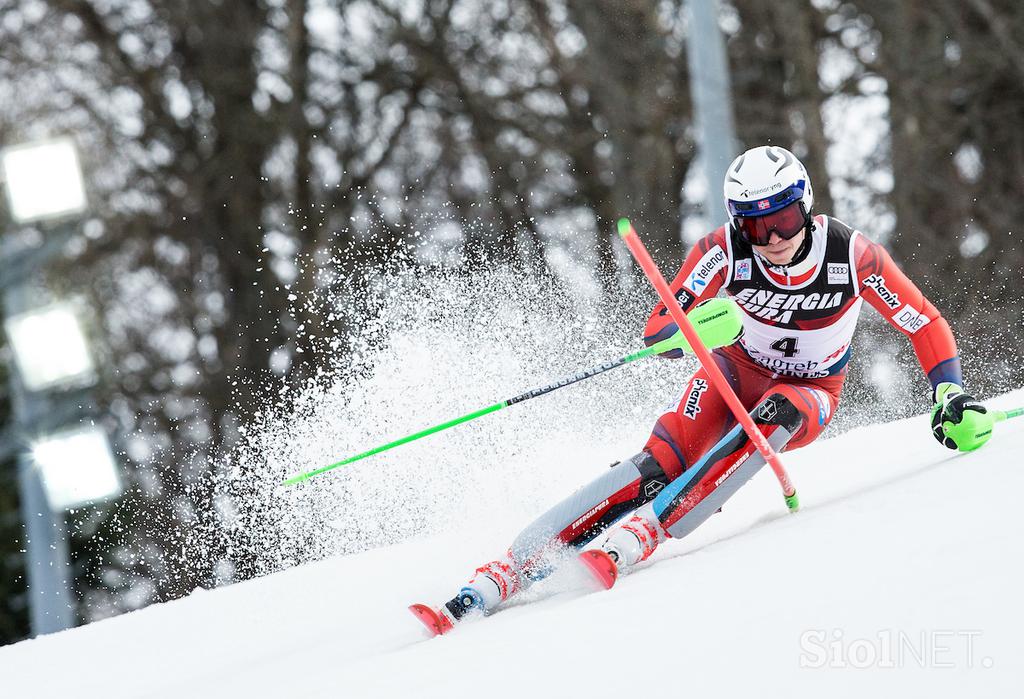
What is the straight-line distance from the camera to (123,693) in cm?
435

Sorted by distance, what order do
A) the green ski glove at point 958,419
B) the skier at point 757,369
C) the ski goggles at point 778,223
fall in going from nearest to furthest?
1. the skier at point 757,369
2. the ski goggles at point 778,223
3. the green ski glove at point 958,419

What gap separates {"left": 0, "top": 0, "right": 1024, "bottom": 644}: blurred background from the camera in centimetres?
1230

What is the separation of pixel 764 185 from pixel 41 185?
5163mm

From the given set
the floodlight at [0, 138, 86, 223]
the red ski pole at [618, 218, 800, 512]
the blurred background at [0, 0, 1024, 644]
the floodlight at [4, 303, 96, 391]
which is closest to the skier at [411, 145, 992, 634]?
the red ski pole at [618, 218, 800, 512]

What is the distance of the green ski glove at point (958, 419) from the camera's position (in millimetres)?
4355

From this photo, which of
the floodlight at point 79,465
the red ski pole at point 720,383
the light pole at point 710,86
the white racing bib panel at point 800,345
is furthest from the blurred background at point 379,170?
the red ski pole at point 720,383

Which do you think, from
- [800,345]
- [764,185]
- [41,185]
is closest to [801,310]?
[800,345]

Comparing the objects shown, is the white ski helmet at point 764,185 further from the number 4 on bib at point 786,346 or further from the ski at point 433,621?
the ski at point 433,621

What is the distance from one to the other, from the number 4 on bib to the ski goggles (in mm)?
439

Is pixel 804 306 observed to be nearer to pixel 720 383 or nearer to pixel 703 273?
pixel 703 273

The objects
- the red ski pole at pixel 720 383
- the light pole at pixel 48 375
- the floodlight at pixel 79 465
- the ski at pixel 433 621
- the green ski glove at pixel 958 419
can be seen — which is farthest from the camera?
the floodlight at pixel 79 465

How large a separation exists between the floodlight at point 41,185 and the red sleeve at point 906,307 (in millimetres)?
5203

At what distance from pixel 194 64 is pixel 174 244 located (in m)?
2.06

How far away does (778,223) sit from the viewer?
4254 mm
